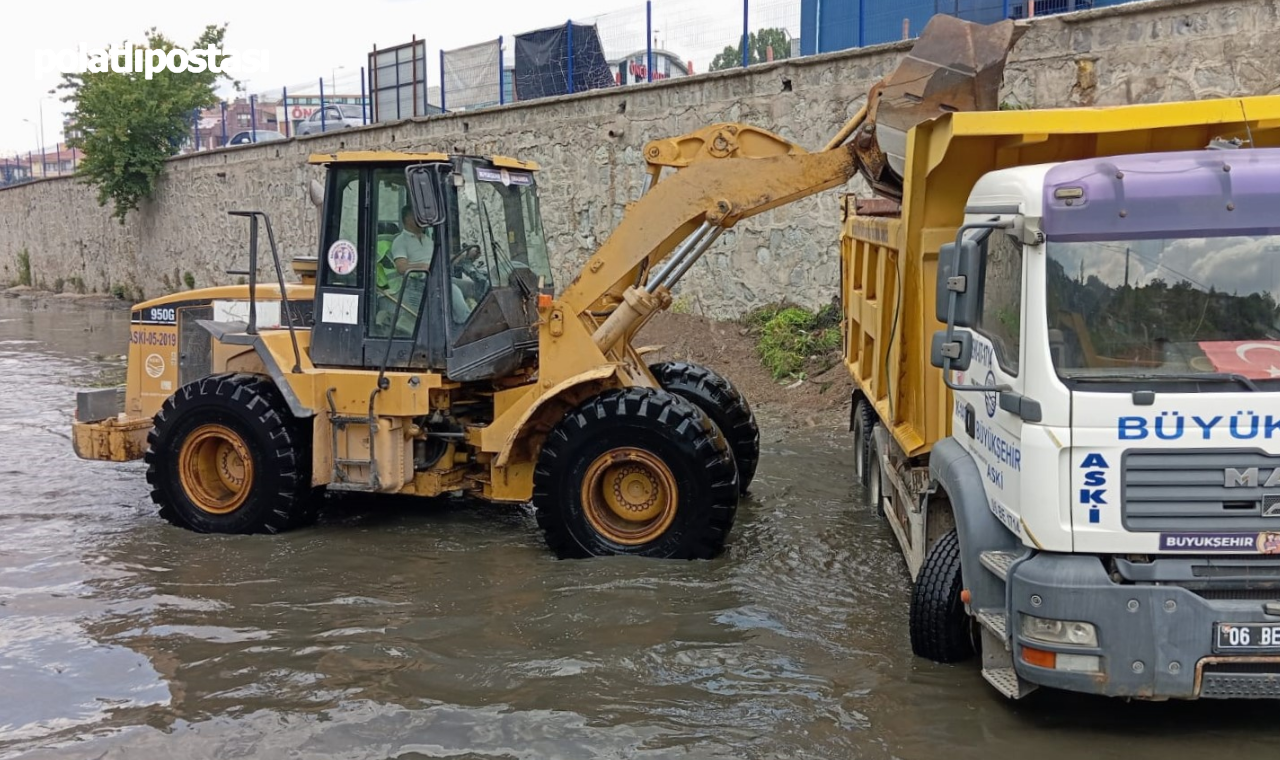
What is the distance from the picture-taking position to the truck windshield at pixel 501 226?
755 cm

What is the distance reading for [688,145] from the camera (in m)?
7.31

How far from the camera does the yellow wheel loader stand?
22.5 feet

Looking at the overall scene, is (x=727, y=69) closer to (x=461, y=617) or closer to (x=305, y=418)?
(x=305, y=418)

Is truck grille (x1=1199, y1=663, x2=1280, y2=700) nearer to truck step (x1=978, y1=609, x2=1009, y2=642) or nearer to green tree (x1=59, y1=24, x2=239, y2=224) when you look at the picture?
truck step (x1=978, y1=609, x2=1009, y2=642)

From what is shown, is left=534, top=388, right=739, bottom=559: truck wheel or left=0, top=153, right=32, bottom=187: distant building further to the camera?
left=0, top=153, right=32, bottom=187: distant building

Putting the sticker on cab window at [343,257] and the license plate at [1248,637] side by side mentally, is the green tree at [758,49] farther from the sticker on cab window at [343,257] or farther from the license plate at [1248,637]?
the license plate at [1248,637]

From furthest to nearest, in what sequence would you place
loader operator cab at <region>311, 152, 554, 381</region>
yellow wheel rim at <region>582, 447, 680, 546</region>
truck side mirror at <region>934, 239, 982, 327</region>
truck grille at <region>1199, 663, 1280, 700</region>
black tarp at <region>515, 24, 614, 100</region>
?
1. black tarp at <region>515, 24, 614, 100</region>
2. loader operator cab at <region>311, 152, 554, 381</region>
3. yellow wheel rim at <region>582, 447, 680, 546</region>
4. truck side mirror at <region>934, 239, 982, 327</region>
5. truck grille at <region>1199, 663, 1280, 700</region>

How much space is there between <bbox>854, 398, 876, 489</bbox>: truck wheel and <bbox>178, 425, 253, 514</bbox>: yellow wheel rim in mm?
4468

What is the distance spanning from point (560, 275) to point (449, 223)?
32.6 ft

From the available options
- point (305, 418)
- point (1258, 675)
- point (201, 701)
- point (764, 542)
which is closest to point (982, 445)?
point (1258, 675)

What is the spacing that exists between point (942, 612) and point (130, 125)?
28732mm

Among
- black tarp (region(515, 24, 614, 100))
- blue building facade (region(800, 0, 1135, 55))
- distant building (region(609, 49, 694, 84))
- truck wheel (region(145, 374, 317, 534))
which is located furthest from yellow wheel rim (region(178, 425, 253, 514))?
black tarp (region(515, 24, 614, 100))

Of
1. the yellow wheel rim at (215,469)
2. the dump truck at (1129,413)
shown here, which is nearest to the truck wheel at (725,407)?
the yellow wheel rim at (215,469)

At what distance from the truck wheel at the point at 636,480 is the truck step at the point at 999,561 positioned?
2284mm
